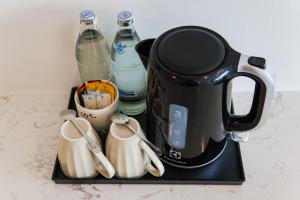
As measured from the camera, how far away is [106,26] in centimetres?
93

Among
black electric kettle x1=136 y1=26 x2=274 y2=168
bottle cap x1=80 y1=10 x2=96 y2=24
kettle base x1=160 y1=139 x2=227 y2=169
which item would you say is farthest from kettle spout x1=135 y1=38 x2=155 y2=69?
kettle base x1=160 y1=139 x2=227 y2=169

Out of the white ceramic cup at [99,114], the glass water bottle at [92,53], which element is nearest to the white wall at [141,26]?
the glass water bottle at [92,53]

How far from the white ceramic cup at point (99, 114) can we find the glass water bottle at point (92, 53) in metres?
0.09

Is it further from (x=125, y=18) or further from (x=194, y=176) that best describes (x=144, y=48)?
(x=194, y=176)

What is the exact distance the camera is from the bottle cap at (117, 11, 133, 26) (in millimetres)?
828

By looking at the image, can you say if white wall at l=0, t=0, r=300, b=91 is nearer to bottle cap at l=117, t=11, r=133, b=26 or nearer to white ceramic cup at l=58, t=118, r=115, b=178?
bottle cap at l=117, t=11, r=133, b=26

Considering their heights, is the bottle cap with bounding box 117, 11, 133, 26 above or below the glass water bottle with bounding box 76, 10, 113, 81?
above

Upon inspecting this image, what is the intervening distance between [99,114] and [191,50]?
0.24 metres

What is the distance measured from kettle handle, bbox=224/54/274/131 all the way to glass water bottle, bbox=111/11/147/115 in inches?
8.7

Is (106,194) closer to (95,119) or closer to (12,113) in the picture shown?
(95,119)

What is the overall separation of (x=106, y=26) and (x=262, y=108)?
38 centimetres

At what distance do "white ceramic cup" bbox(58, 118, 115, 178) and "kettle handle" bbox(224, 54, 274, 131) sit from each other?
0.86 feet

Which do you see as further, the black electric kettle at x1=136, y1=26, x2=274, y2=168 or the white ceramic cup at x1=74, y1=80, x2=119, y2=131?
the white ceramic cup at x1=74, y1=80, x2=119, y2=131

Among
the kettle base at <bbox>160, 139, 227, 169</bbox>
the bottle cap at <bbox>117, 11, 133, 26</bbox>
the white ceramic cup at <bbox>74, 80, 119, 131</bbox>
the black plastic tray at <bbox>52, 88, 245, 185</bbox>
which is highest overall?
the bottle cap at <bbox>117, 11, 133, 26</bbox>
